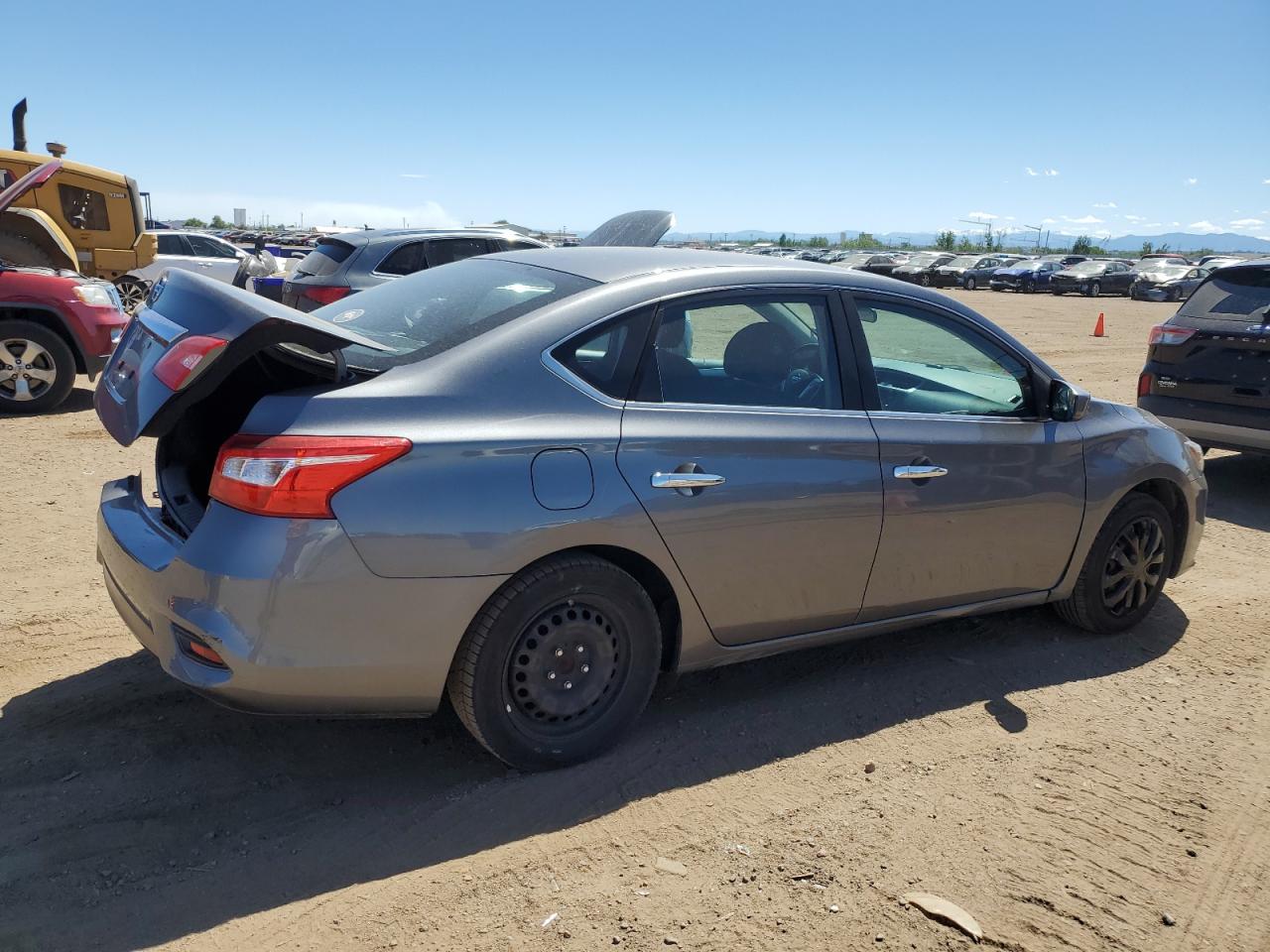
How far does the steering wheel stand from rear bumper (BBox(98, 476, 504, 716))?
4.54 ft

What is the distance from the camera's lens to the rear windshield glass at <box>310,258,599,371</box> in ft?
11.1

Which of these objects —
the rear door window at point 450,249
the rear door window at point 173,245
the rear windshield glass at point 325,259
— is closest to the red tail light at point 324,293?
the rear windshield glass at point 325,259

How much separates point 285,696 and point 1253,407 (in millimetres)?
7151

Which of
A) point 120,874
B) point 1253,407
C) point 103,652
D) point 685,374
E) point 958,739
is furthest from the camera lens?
point 1253,407

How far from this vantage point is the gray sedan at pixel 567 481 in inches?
117

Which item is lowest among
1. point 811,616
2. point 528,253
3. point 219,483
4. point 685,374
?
point 811,616

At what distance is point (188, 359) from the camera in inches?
119

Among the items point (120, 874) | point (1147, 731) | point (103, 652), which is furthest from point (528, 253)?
point (1147, 731)

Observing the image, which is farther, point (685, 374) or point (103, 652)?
point (103, 652)

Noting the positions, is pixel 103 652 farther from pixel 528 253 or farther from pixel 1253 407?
pixel 1253 407

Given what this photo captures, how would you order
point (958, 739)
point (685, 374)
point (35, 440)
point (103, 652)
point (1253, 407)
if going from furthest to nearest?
point (35, 440)
point (1253, 407)
point (103, 652)
point (958, 739)
point (685, 374)

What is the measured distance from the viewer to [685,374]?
364 centimetres

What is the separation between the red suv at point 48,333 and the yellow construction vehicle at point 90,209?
8.09 metres

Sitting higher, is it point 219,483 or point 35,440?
point 219,483
